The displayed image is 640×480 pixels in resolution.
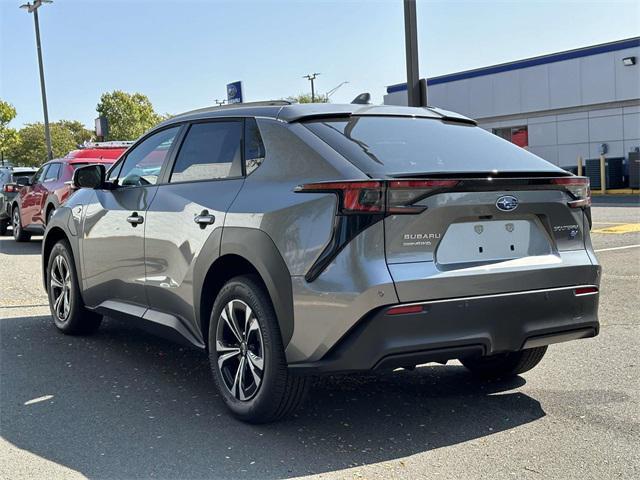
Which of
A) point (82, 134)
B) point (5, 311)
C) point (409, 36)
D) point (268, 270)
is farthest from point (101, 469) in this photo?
point (82, 134)

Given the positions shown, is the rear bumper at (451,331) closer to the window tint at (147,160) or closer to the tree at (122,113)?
the window tint at (147,160)

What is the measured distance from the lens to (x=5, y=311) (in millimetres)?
7660

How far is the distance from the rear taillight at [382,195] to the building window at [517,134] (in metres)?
33.0

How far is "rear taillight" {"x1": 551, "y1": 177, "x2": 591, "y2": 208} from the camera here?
4109 mm

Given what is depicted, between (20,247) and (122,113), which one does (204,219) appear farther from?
(122,113)

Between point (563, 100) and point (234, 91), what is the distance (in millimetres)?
21874

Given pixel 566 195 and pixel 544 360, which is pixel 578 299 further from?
pixel 544 360

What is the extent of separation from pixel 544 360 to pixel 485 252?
201 centimetres

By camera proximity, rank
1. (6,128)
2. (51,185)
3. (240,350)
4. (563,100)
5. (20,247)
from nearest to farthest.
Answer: (240,350) → (51,185) → (20,247) → (563,100) → (6,128)

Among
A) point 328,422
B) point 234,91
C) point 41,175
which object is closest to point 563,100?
point 234,91

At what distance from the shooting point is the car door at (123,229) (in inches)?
206

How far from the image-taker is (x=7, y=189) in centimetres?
1675

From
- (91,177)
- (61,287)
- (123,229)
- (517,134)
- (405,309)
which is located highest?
(517,134)

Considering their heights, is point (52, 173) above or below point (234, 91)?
below
